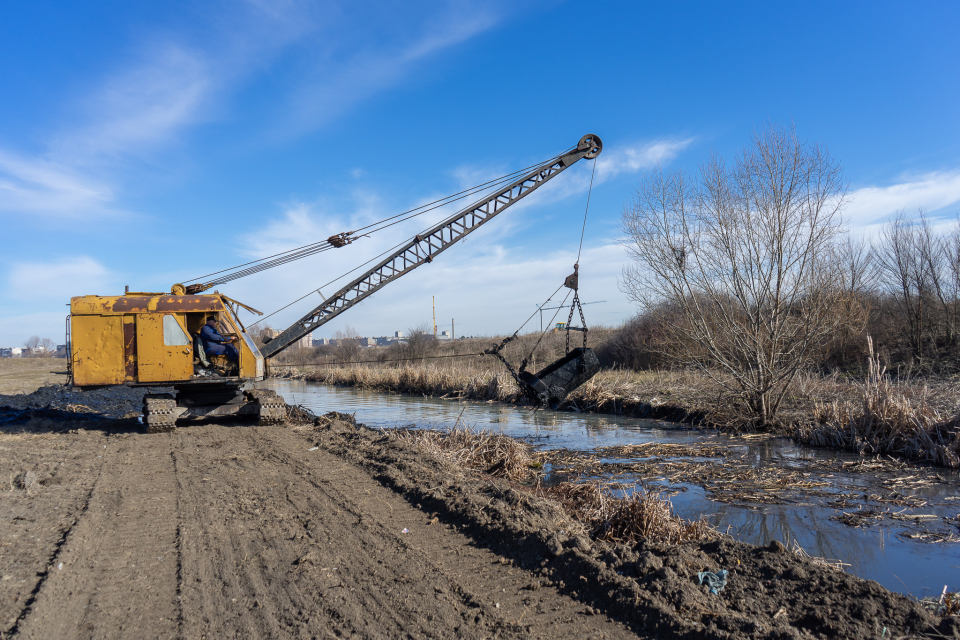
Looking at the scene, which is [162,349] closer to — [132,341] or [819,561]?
[132,341]

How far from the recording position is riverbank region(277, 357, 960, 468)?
31.8ft

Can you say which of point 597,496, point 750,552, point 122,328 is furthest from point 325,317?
A: point 750,552

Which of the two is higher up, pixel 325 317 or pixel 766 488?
pixel 325 317

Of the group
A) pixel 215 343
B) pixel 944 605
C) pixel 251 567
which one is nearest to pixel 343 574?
pixel 251 567

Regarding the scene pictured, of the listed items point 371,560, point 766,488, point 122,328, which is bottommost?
point 766,488

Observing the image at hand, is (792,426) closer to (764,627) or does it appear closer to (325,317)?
(764,627)

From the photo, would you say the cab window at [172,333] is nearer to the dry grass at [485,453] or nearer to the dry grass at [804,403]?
the dry grass at [485,453]

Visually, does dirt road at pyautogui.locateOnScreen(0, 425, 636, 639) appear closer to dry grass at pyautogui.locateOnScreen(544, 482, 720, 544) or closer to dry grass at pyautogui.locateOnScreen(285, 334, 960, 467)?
dry grass at pyautogui.locateOnScreen(544, 482, 720, 544)

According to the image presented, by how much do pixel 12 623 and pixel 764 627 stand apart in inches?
188

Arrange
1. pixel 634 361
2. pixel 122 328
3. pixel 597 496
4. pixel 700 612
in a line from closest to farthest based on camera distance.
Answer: pixel 700 612 < pixel 597 496 < pixel 122 328 < pixel 634 361

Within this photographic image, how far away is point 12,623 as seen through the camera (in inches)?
143

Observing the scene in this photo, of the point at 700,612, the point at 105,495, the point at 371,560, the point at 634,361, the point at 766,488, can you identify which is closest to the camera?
the point at 700,612

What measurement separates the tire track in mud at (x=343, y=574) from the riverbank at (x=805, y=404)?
8.65 metres

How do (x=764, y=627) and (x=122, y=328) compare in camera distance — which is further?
(x=122, y=328)
